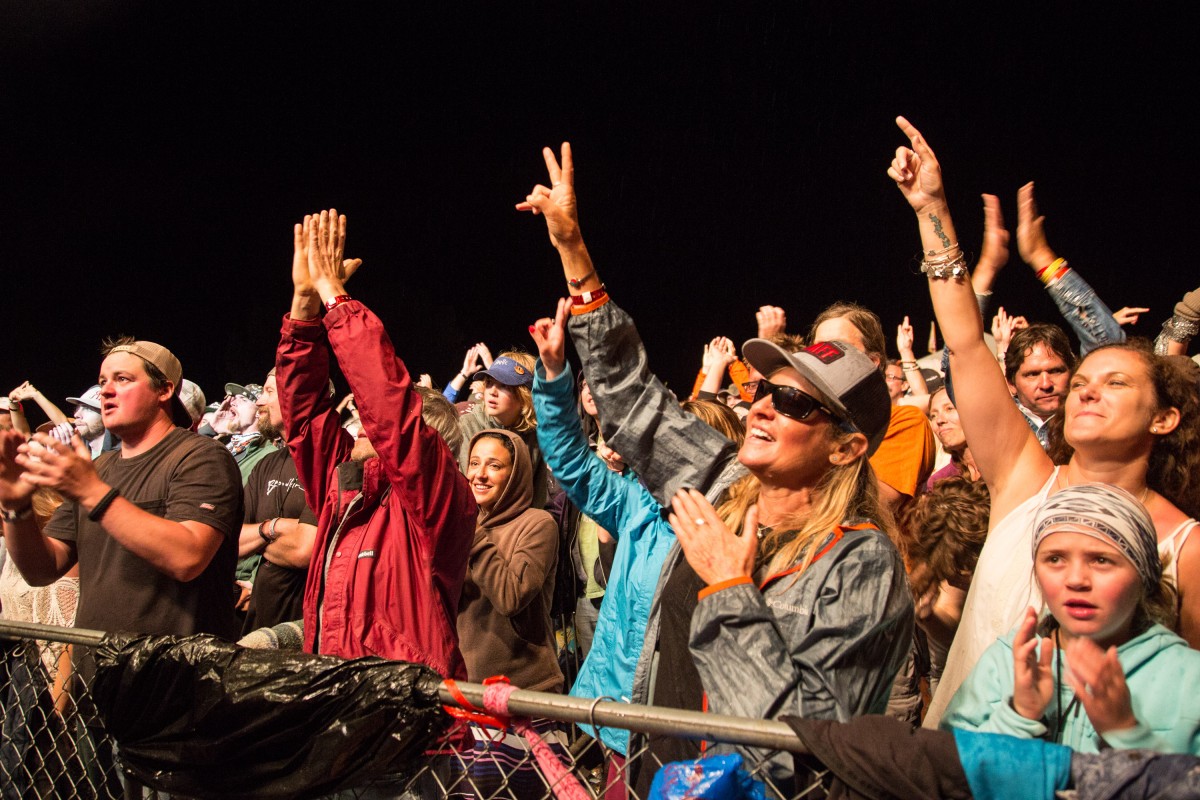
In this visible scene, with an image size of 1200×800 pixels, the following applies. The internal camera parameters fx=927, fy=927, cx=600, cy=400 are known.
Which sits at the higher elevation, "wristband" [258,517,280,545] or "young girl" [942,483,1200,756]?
"wristband" [258,517,280,545]

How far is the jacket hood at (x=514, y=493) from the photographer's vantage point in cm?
392

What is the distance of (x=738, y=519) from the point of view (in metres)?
2.17

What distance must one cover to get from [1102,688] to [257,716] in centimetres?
162

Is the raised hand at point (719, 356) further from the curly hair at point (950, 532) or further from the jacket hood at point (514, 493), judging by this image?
the curly hair at point (950, 532)

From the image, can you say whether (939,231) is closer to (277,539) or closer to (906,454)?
(906,454)

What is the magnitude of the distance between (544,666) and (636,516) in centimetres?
89

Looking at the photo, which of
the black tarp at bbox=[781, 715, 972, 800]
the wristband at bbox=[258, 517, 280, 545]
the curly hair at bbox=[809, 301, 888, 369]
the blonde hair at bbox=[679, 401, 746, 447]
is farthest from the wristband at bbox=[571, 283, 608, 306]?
the wristband at bbox=[258, 517, 280, 545]

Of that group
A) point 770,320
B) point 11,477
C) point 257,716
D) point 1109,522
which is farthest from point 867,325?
point 11,477

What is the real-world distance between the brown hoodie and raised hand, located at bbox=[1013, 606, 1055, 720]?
7.11 ft

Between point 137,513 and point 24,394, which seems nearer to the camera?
point 137,513

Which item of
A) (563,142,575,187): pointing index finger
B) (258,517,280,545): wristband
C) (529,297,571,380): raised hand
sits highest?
(563,142,575,187): pointing index finger

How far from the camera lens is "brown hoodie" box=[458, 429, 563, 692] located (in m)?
3.48

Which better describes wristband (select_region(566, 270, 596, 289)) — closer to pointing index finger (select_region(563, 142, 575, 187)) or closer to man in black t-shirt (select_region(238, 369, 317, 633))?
pointing index finger (select_region(563, 142, 575, 187))

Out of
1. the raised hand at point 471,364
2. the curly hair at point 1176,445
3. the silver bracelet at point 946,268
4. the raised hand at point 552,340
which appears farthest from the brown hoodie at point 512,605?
the raised hand at point 471,364
